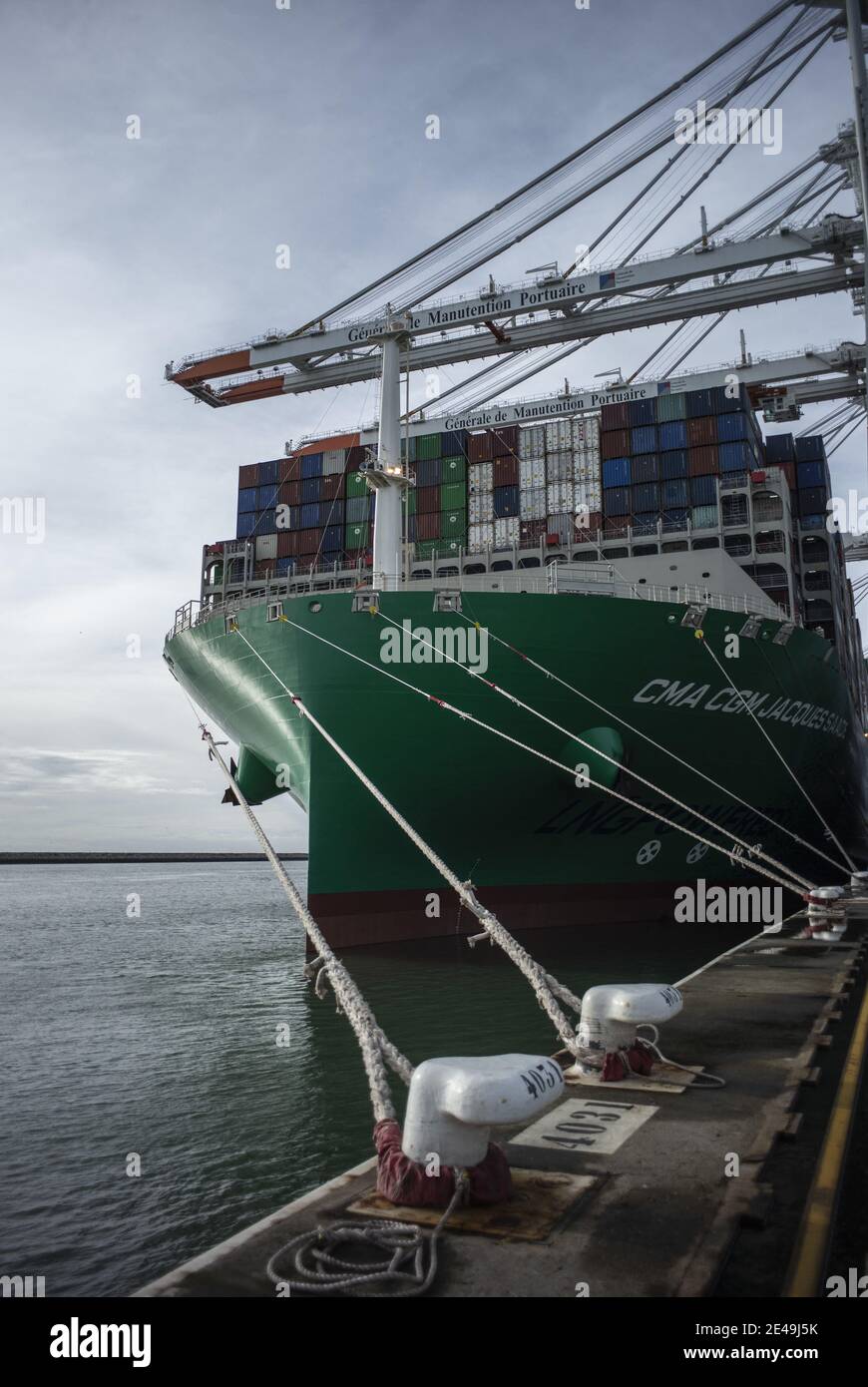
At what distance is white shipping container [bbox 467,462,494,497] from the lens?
107 ft

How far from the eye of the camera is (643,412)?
107 feet

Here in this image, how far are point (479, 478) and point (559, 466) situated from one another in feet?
9.76

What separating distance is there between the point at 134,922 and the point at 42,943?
29.1 ft

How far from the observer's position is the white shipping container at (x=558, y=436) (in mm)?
32844

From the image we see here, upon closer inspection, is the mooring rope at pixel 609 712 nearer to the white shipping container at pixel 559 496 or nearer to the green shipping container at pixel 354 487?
the white shipping container at pixel 559 496

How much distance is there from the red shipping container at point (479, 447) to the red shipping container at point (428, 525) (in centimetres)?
278

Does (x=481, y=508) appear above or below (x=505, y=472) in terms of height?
below

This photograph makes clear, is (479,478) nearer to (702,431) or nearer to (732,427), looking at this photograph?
(702,431)

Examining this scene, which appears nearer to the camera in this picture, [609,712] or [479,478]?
[609,712]

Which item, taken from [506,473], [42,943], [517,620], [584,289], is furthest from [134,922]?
[584,289]

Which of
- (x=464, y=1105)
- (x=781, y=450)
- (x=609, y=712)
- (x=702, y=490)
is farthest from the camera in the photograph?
(x=781, y=450)

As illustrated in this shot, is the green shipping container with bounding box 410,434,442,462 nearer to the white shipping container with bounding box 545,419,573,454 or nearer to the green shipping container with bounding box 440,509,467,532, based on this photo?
the green shipping container with bounding box 440,509,467,532

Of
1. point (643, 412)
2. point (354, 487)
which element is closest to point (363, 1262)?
point (354, 487)
